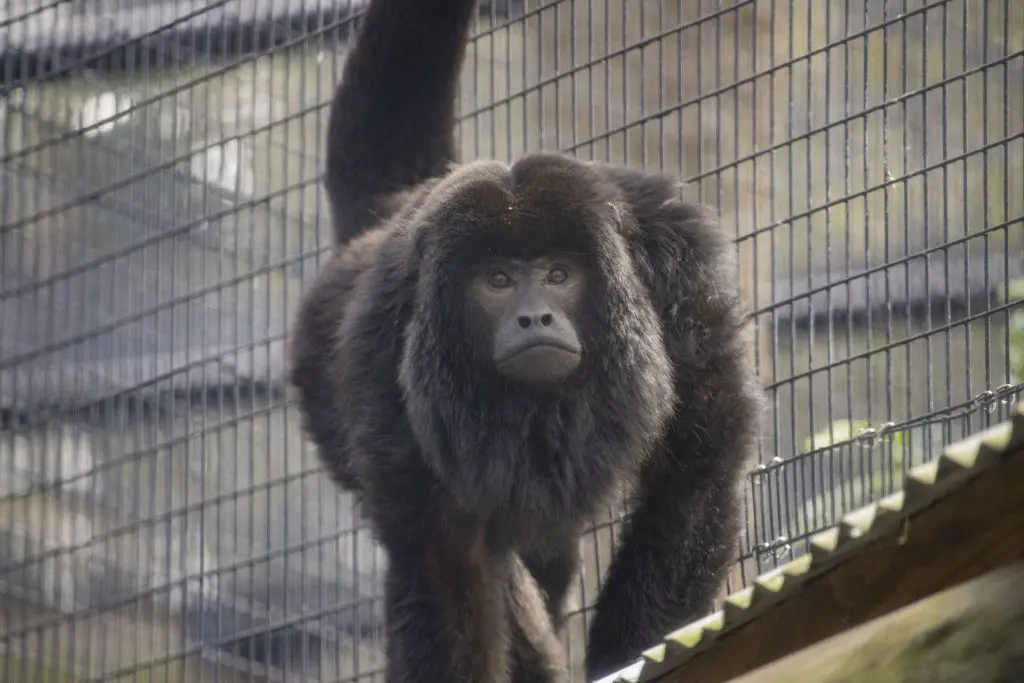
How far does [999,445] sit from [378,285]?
2.11 meters

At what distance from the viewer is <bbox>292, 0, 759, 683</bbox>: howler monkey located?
320 cm

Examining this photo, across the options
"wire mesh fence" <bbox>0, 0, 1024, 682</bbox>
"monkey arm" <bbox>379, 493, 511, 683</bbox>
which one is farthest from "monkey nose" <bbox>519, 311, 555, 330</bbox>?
"wire mesh fence" <bbox>0, 0, 1024, 682</bbox>

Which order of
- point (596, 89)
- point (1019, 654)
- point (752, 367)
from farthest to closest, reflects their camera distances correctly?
point (596, 89)
point (752, 367)
point (1019, 654)

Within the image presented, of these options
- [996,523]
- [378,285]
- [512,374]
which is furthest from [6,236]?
[996,523]

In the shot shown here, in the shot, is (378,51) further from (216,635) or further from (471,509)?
(216,635)

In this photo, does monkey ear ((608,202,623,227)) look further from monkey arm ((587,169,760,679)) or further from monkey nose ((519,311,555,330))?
monkey nose ((519,311,555,330))

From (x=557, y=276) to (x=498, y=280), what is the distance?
0.13 metres

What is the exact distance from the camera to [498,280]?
324 cm

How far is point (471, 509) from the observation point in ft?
10.8

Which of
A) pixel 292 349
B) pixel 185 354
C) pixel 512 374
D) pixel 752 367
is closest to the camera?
pixel 512 374

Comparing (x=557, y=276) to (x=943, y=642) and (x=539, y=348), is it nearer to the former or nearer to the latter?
(x=539, y=348)

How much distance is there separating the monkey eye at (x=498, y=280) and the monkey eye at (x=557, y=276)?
3.4 inches

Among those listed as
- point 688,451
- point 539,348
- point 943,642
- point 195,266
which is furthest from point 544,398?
point 195,266

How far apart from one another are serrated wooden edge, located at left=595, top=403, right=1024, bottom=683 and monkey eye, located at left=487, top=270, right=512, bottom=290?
140 cm
